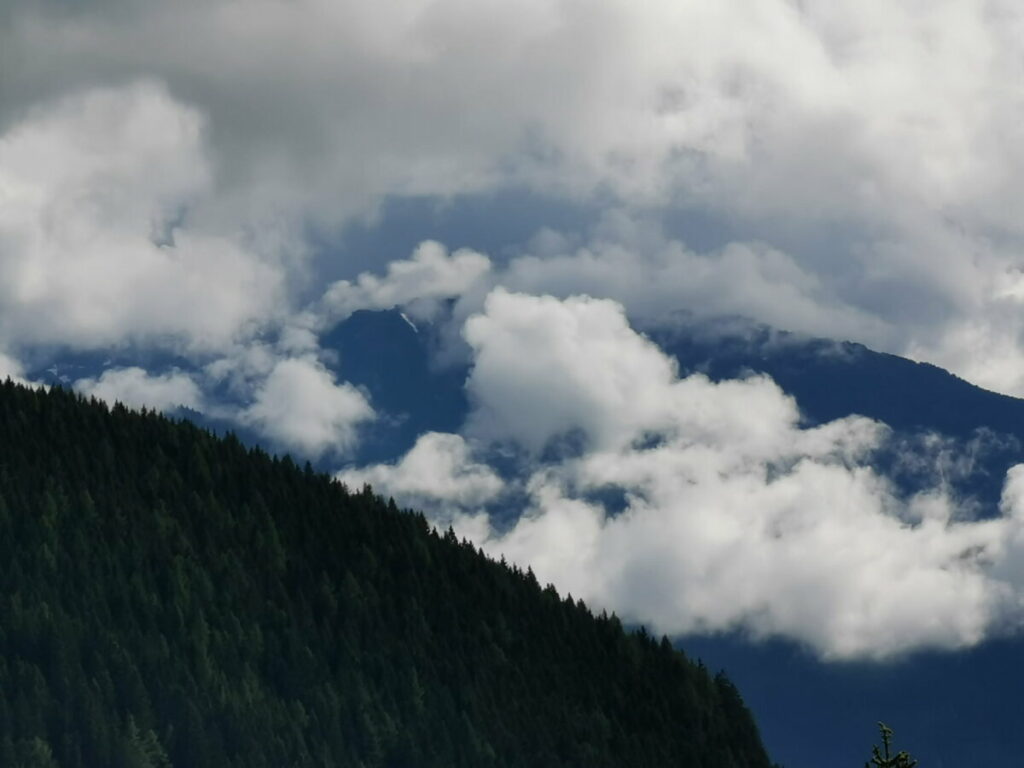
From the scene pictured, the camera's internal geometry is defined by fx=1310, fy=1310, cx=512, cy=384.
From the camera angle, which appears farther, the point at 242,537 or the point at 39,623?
the point at 242,537

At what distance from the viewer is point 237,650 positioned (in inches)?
5979

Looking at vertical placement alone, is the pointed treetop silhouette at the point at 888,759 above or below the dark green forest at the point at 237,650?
below

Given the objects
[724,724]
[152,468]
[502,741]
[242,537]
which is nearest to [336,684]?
[502,741]

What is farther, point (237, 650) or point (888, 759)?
point (237, 650)

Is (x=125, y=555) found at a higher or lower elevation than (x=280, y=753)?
higher

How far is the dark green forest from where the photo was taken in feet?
403

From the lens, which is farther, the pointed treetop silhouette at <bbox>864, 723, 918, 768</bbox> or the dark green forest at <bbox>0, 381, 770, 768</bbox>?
the dark green forest at <bbox>0, 381, 770, 768</bbox>

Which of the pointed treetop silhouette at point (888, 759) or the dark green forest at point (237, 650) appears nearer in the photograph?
the pointed treetop silhouette at point (888, 759)

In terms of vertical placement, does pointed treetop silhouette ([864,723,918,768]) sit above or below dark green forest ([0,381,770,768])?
below

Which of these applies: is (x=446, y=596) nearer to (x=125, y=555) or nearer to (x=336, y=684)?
(x=336, y=684)

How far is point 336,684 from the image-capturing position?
15888 centimetres

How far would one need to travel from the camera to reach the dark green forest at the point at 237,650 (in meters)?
123

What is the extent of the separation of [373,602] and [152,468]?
36.4 meters

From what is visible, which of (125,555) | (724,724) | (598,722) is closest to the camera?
(125,555)
